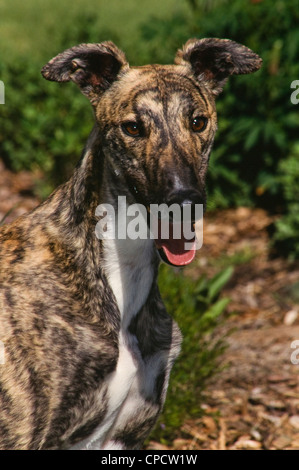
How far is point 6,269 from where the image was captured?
343 cm

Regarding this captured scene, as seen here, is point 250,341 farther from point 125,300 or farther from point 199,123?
point 199,123

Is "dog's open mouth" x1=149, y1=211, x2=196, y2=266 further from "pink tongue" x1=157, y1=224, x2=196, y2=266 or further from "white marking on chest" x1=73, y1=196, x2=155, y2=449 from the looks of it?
"white marking on chest" x1=73, y1=196, x2=155, y2=449

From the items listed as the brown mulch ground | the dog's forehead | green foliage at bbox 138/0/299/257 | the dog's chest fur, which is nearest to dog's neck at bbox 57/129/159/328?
the dog's chest fur

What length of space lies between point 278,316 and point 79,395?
3.20 m

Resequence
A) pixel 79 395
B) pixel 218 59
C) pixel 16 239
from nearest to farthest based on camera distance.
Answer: pixel 79 395, pixel 16 239, pixel 218 59

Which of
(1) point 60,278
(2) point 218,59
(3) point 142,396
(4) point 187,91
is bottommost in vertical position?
(3) point 142,396

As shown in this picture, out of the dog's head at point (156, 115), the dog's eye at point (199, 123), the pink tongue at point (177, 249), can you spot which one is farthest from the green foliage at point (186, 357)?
the dog's eye at point (199, 123)

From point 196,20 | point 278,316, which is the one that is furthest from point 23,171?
point 278,316

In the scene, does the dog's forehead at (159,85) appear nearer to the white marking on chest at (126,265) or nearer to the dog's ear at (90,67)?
the dog's ear at (90,67)

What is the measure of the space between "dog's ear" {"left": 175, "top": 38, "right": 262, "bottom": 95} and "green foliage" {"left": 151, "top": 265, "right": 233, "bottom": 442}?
5.44 ft

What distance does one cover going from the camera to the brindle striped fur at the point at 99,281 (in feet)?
10.6

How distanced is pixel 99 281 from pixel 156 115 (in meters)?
0.86

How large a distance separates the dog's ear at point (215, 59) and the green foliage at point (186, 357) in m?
1.66
